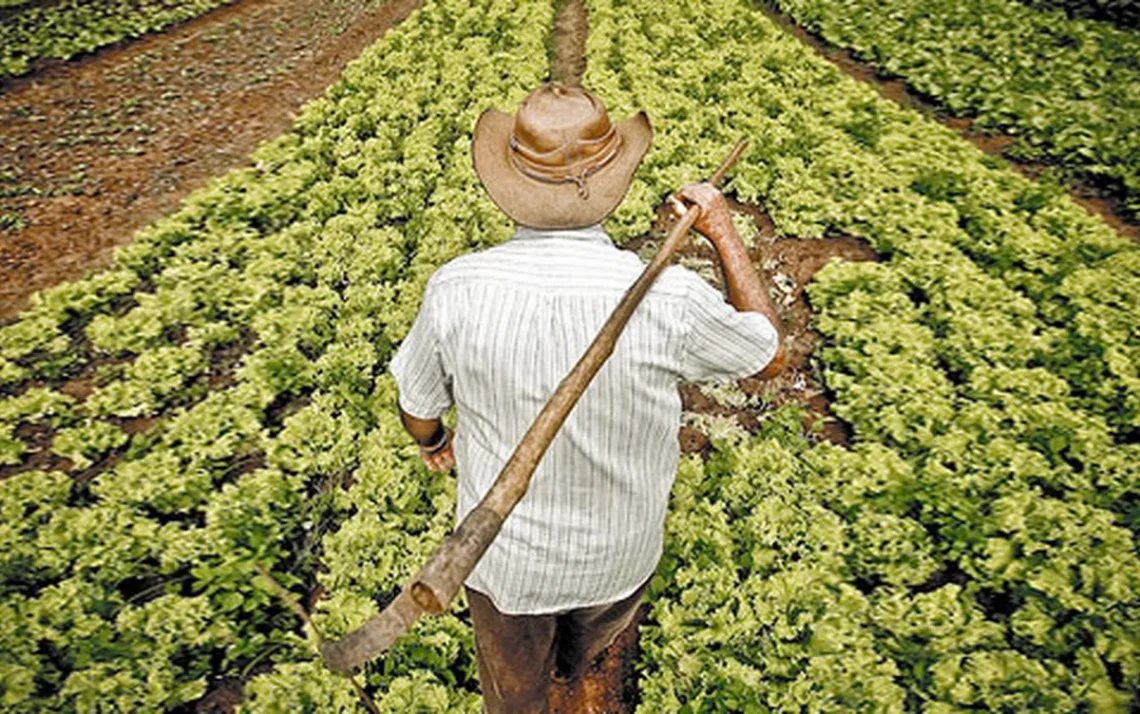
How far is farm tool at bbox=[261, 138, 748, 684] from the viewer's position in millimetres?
1247

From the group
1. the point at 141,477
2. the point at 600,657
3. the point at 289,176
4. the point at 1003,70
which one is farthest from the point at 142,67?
the point at 1003,70

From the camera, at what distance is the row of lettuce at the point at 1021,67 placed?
767cm

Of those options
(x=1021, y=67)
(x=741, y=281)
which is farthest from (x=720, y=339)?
(x=1021, y=67)

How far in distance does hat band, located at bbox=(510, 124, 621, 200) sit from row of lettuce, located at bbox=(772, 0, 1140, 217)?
Result: 697cm

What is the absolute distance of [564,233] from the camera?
2.12 metres

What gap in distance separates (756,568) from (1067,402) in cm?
259

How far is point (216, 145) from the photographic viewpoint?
8.66 metres

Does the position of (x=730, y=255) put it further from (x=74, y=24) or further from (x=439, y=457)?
(x=74, y=24)

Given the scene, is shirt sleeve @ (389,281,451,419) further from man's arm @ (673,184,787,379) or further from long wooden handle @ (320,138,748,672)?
man's arm @ (673,184,787,379)

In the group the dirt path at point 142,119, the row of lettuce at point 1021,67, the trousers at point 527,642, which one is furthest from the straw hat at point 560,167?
the row of lettuce at point 1021,67

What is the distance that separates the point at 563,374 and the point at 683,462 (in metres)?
2.63

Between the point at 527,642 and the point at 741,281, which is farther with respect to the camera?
the point at 527,642

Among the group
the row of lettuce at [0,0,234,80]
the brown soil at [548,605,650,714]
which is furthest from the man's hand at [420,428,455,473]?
the row of lettuce at [0,0,234,80]

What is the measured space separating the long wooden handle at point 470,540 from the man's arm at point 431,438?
0.99 meters
